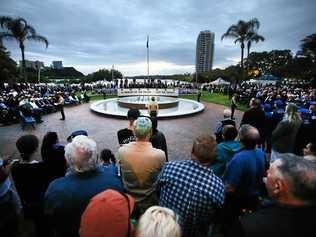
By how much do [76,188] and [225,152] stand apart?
2233 mm

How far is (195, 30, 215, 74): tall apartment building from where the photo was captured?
11006 centimetres

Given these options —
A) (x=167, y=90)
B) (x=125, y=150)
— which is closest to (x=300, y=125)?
(x=125, y=150)

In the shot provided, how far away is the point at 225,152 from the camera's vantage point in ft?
10.4

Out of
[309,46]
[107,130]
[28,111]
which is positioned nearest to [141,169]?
[107,130]

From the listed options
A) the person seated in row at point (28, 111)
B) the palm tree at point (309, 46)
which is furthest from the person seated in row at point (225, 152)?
the palm tree at point (309, 46)

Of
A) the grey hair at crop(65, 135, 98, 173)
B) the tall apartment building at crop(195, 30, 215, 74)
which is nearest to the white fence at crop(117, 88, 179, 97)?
the grey hair at crop(65, 135, 98, 173)

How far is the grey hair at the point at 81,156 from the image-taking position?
194cm

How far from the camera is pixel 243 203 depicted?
2.81 meters

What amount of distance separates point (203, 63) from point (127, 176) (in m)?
118

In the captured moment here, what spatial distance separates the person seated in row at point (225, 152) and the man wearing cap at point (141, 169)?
100 cm

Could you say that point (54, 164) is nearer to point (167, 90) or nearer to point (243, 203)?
point (243, 203)

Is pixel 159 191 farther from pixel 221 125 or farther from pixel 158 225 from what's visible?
pixel 221 125

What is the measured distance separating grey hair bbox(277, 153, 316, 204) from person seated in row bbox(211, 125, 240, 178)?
5.47 feet

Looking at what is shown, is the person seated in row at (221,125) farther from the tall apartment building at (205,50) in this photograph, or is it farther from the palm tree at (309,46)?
the tall apartment building at (205,50)
